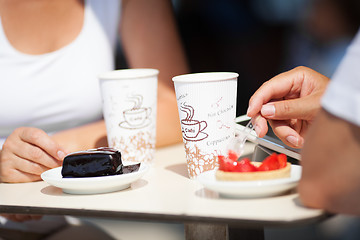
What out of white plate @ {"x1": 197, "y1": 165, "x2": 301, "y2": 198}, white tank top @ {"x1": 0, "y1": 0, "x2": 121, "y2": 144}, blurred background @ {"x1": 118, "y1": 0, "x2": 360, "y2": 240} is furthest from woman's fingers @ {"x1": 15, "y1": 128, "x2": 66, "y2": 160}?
blurred background @ {"x1": 118, "y1": 0, "x2": 360, "y2": 240}

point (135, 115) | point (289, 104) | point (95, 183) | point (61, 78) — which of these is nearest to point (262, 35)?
point (61, 78)

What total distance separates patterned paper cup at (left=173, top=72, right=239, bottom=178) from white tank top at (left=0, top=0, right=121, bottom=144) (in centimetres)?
95

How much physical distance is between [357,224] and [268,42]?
1.57 metres

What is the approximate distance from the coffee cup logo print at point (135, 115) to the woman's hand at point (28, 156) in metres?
0.19

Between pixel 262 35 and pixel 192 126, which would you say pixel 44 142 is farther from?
pixel 262 35

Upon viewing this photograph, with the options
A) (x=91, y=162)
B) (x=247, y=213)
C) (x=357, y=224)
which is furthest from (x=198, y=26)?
(x=247, y=213)

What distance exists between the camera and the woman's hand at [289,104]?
3.65 ft

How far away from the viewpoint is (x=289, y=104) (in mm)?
1108

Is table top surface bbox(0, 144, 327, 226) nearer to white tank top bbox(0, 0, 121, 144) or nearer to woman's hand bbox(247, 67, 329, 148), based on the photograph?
woman's hand bbox(247, 67, 329, 148)

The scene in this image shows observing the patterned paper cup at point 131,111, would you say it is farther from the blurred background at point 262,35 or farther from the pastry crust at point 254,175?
the blurred background at point 262,35

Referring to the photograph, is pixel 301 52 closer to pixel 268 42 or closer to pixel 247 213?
pixel 268 42

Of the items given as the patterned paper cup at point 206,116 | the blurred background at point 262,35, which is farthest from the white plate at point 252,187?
the blurred background at point 262,35

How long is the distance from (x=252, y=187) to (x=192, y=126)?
0.26m

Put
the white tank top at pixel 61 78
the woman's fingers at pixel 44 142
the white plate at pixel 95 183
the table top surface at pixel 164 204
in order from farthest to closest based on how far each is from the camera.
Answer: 1. the white tank top at pixel 61 78
2. the woman's fingers at pixel 44 142
3. the white plate at pixel 95 183
4. the table top surface at pixel 164 204
